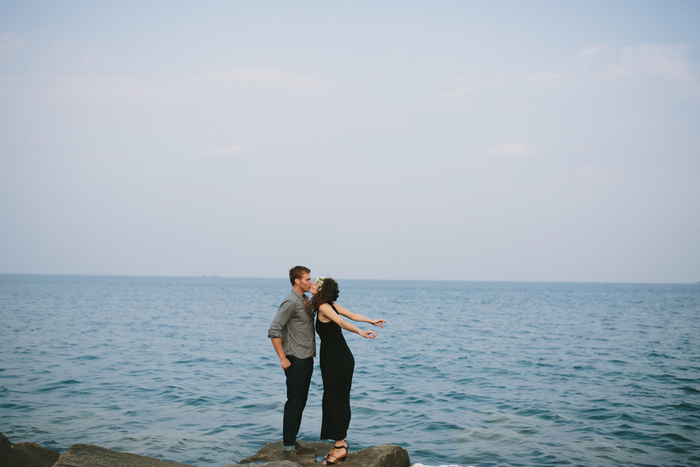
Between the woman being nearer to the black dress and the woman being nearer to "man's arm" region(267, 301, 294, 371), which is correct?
the black dress

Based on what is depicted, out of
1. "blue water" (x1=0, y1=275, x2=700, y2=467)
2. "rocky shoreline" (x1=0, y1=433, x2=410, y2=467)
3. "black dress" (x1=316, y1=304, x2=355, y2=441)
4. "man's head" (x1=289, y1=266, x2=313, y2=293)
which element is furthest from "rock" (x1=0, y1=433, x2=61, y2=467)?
"man's head" (x1=289, y1=266, x2=313, y2=293)

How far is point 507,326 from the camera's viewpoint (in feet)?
117

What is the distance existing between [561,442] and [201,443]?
6787 millimetres

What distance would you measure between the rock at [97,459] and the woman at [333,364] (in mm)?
2155

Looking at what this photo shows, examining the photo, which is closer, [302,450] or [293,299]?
[293,299]

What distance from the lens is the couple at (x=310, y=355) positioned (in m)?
6.42

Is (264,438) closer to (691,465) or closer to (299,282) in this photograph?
(299,282)

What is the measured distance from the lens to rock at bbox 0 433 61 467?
21.1 ft

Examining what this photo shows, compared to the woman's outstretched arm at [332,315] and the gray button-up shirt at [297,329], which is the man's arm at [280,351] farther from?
the woman's outstretched arm at [332,315]

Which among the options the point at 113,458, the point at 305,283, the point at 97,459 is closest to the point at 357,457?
the point at 305,283

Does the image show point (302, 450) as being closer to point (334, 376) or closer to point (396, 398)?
point (334, 376)

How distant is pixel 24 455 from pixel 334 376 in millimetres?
4294

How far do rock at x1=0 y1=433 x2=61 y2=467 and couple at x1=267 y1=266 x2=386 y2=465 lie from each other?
10.8 feet

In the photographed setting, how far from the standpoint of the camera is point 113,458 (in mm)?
6398
